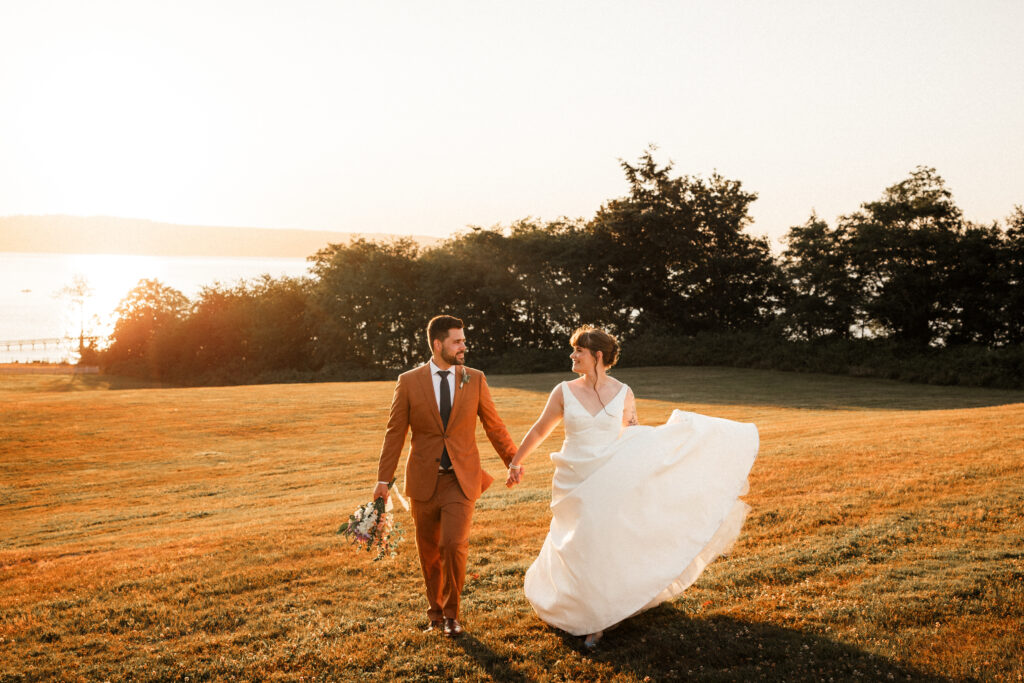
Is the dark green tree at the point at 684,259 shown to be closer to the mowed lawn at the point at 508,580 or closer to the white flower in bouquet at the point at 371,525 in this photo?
the mowed lawn at the point at 508,580

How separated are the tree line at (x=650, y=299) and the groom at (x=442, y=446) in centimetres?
3137

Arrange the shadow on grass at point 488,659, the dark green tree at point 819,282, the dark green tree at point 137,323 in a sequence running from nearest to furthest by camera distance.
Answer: the shadow on grass at point 488,659 → the dark green tree at point 819,282 → the dark green tree at point 137,323

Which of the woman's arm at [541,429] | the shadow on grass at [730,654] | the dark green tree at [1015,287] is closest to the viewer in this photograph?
the shadow on grass at [730,654]

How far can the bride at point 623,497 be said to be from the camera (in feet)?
18.9

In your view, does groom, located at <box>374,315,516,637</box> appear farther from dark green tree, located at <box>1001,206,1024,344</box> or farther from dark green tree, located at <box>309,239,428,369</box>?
dark green tree, located at <box>309,239,428,369</box>

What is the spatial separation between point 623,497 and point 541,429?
864 mm

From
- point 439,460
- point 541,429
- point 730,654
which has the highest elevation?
point 541,429

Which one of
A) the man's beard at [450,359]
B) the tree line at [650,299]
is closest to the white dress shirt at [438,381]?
the man's beard at [450,359]

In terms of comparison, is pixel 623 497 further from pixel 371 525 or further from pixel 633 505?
pixel 371 525

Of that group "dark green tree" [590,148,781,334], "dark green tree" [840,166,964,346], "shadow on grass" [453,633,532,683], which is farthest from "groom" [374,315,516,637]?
"dark green tree" [590,148,781,334]

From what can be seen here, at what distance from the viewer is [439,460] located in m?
6.24

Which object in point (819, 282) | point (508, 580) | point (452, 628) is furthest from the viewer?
point (819, 282)

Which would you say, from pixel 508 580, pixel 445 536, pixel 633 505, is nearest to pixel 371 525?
pixel 445 536

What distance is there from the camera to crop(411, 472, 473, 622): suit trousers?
20.4ft
